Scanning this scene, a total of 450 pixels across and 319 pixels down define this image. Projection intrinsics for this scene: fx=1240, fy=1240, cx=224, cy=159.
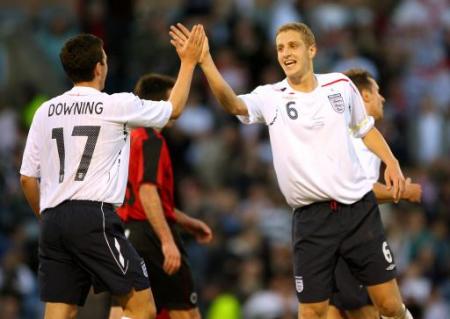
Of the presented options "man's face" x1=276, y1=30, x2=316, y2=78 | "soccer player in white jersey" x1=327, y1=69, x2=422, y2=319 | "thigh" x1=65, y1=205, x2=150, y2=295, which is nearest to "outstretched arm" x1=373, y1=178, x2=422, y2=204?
"soccer player in white jersey" x1=327, y1=69, x2=422, y2=319

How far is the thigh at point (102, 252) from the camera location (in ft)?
27.9

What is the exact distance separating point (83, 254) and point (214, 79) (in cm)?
156

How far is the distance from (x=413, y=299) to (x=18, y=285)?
15.8ft

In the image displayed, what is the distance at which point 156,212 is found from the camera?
32.0ft

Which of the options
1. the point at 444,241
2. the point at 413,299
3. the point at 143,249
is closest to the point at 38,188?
the point at 143,249

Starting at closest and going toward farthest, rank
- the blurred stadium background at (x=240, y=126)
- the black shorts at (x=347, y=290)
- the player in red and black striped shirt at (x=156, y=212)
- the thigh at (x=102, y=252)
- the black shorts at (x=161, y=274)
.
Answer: the thigh at (x=102, y=252) < the black shorts at (x=347, y=290) < the player in red and black striped shirt at (x=156, y=212) < the black shorts at (x=161, y=274) < the blurred stadium background at (x=240, y=126)

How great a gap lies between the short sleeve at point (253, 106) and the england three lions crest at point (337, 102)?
0.52 m

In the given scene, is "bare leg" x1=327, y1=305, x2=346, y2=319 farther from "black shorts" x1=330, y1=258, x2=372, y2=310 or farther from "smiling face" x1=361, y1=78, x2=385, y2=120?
"smiling face" x1=361, y1=78, x2=385, y2=120

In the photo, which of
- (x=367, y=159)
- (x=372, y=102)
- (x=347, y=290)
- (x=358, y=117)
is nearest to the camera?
(x=358, y=117)

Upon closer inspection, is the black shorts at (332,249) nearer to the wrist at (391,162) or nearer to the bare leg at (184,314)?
the wrist at (391,162)

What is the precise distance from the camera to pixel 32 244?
16.0 meters

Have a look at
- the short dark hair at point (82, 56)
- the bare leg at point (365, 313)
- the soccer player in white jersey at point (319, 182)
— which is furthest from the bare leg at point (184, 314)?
the short dark hair at point (82, 56)

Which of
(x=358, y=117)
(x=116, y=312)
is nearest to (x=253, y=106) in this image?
(x=358, y=117)

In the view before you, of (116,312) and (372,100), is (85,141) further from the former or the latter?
(372,100)
